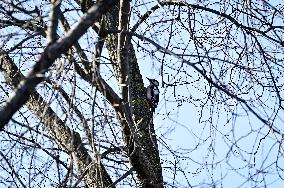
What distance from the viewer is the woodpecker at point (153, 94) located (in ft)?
15.7

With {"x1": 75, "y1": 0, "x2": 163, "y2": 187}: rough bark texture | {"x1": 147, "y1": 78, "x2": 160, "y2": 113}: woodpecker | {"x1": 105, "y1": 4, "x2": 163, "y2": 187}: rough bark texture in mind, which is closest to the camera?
{"x1": 75, "y1": 0, "x2": 163, "y2": 187}: rough bark texture

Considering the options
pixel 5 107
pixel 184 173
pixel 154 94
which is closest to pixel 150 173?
pixel 184 173

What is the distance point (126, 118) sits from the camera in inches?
143

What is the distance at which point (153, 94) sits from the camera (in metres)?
4.92

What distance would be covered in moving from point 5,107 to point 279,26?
2503mm

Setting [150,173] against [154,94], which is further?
[154,94]

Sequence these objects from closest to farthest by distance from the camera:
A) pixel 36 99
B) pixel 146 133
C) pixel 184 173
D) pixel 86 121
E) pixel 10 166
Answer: pixel 86 121 → pixel 10 166 → pixel 184 173 → pixel 36 99 → pixel 146 133

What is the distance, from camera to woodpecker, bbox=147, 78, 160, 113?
4.80 m

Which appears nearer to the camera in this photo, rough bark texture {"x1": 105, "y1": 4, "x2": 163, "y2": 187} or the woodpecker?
rough bark texture {"x1": 105, "y1": 4, "x2": 163, "y2": 187}

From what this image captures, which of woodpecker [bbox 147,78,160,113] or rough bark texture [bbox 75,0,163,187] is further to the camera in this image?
woodpecker [bbox 147,78,160,113]

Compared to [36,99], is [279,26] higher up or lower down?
higher up

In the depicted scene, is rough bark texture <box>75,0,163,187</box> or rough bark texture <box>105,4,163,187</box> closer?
rough bark texture <box>75,0,163,187</box>

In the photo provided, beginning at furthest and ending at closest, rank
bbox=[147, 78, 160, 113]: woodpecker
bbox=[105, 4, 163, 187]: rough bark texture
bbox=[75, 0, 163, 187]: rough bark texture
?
1. bbox=[147, 78, 160, 113]: woodpecker
2. bbox=[105, 4, 163, 187]: rough bark texture
3. bbox=[75, 0, 163, 187]: rough bark texture

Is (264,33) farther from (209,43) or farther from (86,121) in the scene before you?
(86,121)
